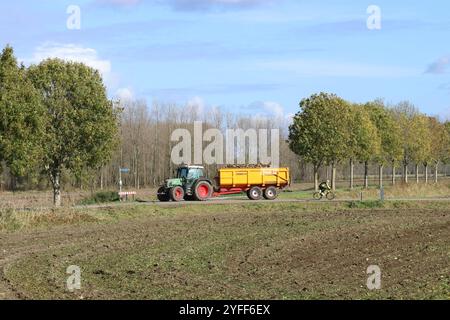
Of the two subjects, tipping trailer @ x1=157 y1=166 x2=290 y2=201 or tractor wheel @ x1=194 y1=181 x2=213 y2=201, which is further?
tipping trailer @ x1=157 y1=166 x2=290 y2=201

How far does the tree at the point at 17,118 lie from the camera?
3155cm

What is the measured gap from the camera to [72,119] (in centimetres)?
4062

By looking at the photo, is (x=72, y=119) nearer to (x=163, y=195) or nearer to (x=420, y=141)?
(x=163, y=195)

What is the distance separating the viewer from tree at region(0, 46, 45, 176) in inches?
1242

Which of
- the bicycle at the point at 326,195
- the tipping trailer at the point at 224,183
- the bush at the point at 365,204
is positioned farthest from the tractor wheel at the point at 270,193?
the bush at the point at 365,204

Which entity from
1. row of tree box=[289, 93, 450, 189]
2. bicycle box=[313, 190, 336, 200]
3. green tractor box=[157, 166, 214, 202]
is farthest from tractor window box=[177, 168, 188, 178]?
row of tree box=[289, 93, 450, 189]

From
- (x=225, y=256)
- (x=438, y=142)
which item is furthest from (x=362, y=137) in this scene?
(x=225, y=256)

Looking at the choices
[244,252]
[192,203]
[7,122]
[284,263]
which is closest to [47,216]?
[7,122]

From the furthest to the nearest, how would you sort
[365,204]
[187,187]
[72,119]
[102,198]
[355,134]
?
[355,134] → [102,198] → [72,119] → [187,187] → [365,204]

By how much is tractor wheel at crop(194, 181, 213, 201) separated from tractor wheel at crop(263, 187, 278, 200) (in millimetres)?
4331

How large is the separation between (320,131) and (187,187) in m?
15.4

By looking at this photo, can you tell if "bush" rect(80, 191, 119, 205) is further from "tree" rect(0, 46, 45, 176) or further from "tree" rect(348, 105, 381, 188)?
"tree" rect(348, 105, 381, 188)

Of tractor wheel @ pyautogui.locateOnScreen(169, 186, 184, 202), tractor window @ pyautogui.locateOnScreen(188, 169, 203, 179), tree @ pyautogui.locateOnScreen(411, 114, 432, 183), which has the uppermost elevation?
tree @ pyautogui.locateOnScreen(411, 114, 432, 183)
